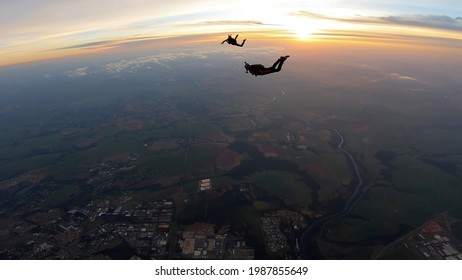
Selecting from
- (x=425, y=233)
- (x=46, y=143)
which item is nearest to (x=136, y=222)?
(x=425, y=233)

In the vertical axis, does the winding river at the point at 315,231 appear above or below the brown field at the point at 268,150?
below

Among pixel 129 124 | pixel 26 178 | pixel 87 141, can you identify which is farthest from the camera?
pixel 129 124

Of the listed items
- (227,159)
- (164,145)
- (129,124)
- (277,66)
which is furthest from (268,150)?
(277,66)

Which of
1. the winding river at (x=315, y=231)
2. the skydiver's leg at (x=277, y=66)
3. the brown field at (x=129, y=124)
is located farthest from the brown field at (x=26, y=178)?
the skydiver's leg at (x=277, y=66)

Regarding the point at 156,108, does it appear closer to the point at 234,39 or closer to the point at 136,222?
the point at 136,222

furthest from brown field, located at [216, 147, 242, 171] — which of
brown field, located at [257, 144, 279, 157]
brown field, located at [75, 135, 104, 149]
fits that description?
brown field, located at [75, 135, 104, 149]

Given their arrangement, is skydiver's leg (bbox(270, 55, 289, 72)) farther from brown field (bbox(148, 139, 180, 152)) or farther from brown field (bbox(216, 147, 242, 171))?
brown field (bbox(148, 139, 180, 152))

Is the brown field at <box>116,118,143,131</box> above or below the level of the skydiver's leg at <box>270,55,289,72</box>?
below

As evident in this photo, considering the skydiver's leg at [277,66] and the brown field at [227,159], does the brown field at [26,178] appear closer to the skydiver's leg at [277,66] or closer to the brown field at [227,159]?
the brown field at [227,159]

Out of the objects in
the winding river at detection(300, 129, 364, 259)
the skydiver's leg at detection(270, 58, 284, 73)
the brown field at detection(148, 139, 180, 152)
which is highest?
the skydiver's leg at detection(270, 58, 284, 73)

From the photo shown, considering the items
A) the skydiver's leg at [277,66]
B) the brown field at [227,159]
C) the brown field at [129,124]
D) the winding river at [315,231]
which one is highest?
the skydiver's leg at [277,66]

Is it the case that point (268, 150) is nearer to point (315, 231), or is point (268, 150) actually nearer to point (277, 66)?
point (315, 231)
